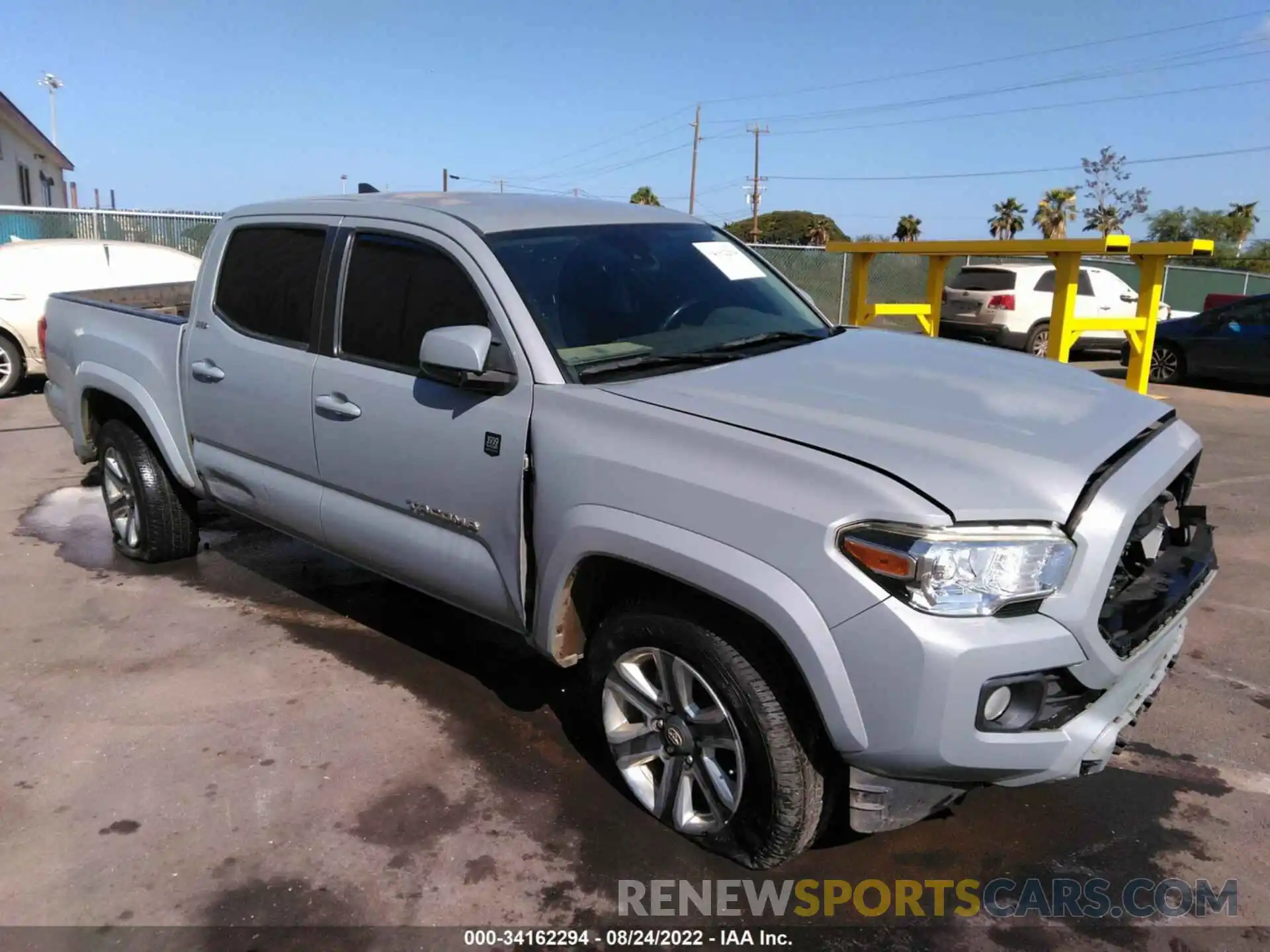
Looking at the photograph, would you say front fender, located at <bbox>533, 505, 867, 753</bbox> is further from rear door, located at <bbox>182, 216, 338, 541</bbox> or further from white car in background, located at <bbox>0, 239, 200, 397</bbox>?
white car in background, located at <bbox>0, 239, 200, 397</bbox>

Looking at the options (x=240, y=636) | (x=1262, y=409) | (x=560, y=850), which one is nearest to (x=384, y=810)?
(x=560, y=850)

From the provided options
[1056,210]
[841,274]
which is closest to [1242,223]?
[1056,210]

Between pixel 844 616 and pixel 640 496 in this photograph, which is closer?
pixel 844 616

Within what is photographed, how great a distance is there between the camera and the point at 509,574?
10.6 ft

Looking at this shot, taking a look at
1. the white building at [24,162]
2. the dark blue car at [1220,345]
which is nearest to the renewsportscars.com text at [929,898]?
the dark blue car at [1220,345]

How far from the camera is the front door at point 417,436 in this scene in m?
3.21

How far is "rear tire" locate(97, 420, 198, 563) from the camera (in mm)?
5199

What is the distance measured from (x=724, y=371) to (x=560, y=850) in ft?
5.26

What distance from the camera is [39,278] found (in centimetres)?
1077

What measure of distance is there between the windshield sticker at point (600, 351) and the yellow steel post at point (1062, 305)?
7.76 meters

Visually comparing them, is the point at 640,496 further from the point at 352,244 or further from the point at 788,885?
the point at 352,244

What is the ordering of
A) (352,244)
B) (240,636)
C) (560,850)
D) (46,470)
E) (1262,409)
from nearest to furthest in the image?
(560,850), (352,244), (240,636), (46,470), (1262,409)

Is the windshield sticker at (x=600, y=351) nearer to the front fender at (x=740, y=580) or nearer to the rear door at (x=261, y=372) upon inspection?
the front fender at (x=740, y=580)

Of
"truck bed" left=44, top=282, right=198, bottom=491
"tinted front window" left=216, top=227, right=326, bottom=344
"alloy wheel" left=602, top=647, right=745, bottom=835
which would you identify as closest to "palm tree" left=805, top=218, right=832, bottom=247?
"truck bed" left=44, top=282, right=198, bottom=491
